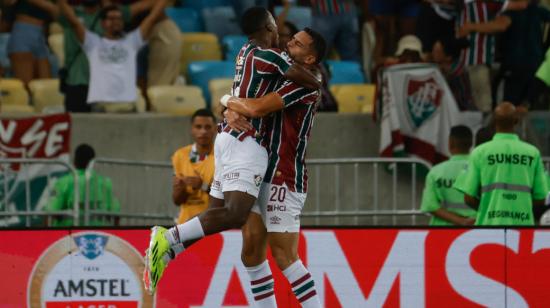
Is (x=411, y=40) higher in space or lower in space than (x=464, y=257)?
higher

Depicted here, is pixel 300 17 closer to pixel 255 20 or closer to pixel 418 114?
pixel 418 114

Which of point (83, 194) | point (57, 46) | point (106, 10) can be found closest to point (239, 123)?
point (83, 194)

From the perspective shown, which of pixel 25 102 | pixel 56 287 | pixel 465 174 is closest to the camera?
pixel 56 287

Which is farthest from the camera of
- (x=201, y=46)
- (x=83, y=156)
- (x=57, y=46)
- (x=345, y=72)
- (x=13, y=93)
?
(x=345, y=72)

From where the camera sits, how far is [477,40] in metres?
18.2

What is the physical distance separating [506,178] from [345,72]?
614cm

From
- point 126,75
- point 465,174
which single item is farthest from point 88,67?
point 465,174

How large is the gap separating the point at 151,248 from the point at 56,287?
66.6 inches

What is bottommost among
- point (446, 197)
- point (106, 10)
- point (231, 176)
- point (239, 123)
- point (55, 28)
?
point (446, 197)

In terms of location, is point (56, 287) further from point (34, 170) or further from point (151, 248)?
point (34, 170)

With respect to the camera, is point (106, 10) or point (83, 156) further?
point (106, 10)

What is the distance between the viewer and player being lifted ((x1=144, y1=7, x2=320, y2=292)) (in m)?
11.1

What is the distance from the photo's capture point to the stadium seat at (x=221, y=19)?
65.1 feet

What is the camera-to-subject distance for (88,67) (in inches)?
706
